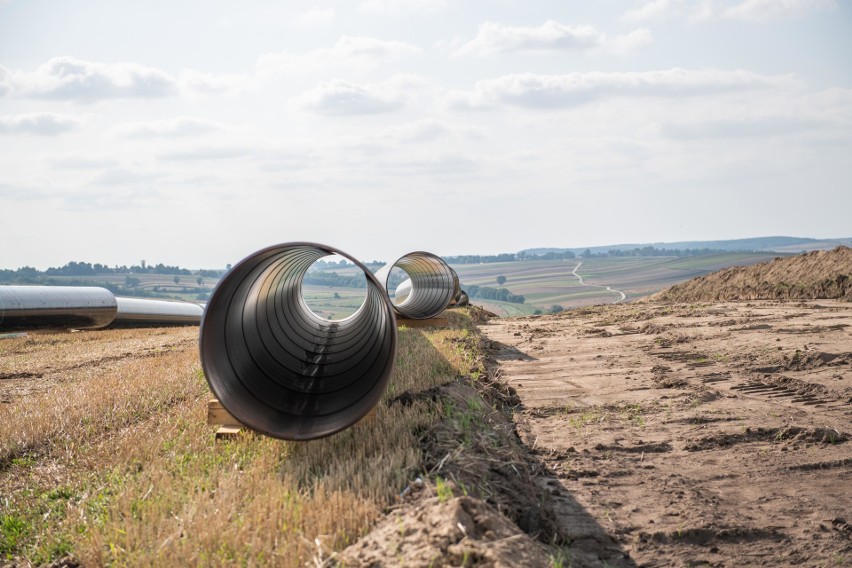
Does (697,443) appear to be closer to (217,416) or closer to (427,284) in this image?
(217,416)

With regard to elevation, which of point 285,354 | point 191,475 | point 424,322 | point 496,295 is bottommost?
point 496,295

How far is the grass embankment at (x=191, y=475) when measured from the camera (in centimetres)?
462

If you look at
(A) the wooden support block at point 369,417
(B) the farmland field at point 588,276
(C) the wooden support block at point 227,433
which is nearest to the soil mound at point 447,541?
(A) the wooden support block at point 369,417

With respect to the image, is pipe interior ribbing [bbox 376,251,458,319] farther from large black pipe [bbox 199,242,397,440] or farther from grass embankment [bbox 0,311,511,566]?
grass embankment [bbox 0,311,511,566]

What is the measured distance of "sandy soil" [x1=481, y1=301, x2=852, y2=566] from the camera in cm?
512

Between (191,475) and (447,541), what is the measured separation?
2.65 m

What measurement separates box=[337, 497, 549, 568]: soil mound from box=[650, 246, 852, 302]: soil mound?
17575 mm

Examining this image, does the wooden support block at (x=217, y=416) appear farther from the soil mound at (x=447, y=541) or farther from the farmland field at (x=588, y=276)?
the farmland field at (x=588, y=276)

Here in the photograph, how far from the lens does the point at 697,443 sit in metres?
7.03

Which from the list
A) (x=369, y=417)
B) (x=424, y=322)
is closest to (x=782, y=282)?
(x=424, y=322)

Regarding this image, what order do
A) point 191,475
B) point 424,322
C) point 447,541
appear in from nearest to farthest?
point 447,541 < point 191,475 < point 424,322

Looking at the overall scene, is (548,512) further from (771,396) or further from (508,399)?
(771,396)

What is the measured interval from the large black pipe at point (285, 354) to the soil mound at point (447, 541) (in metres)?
1.63

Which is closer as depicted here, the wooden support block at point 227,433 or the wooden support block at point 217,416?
the wooden support block at point 227,433
